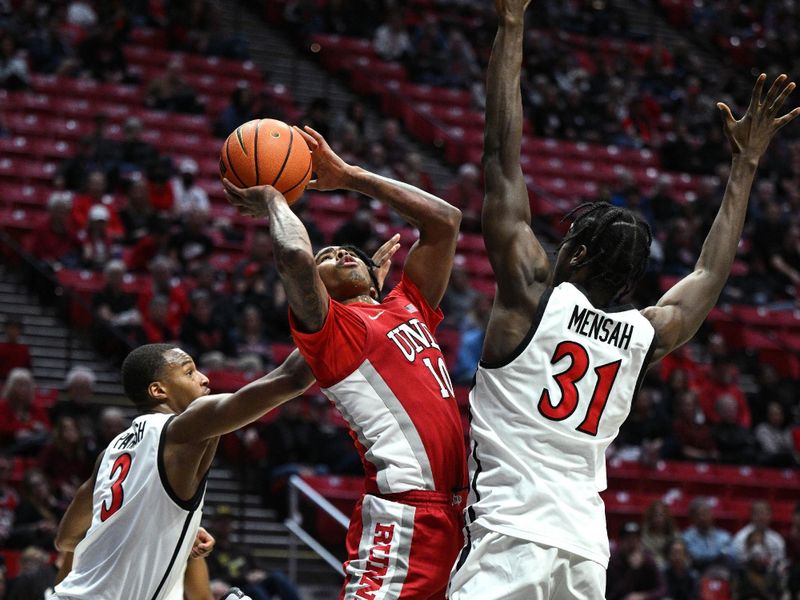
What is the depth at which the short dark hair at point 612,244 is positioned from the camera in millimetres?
4227

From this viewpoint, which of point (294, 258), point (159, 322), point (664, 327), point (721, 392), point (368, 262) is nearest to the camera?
point (294, 258)

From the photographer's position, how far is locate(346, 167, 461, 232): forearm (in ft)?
16.4

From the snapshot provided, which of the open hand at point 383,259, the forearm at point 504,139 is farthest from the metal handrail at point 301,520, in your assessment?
the forearm at point 504,139

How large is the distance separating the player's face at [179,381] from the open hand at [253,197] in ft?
2.75

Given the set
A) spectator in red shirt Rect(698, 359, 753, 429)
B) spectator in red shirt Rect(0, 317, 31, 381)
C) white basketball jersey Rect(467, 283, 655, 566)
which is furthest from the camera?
spectator in red shirt Rect(698, 359, 753, 429)

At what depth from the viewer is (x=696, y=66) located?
21.1m

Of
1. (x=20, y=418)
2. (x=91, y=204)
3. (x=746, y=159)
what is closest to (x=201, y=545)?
(x=746, y=159)

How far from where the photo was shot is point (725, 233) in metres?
4.66

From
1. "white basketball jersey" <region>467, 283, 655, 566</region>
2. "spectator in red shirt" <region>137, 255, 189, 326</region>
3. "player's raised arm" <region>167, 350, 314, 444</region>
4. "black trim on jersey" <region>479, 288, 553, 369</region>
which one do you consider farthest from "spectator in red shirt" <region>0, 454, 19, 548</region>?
"black trim on jersey" <region>479, 288, 553, 369</region>

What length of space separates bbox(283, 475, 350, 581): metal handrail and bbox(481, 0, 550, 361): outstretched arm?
533cm

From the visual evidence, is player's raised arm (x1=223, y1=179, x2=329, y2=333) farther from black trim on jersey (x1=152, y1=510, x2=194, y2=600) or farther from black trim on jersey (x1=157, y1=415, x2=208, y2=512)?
black trim on jersey (x1=152, y1=510, x2=194, y2=600)

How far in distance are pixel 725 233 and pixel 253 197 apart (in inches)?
67.5

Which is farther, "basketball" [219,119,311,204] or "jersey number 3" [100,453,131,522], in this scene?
"jersey number 3" [100,453,131,522]

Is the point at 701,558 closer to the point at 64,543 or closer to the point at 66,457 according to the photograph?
the point at 66,457
